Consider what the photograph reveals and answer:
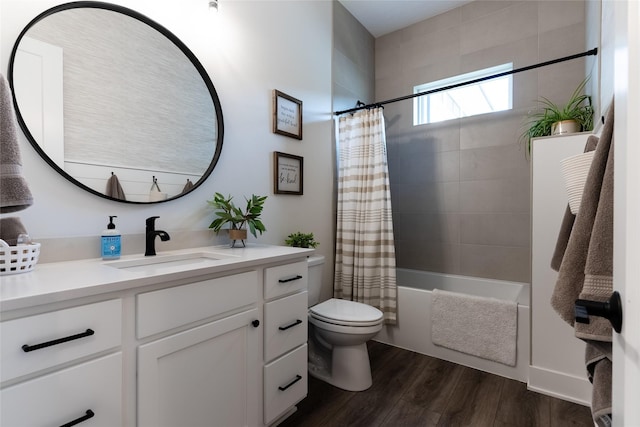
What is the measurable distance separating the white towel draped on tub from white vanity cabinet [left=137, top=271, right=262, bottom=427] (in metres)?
1.41

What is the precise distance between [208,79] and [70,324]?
138cm

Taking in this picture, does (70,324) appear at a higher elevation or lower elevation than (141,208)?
lower

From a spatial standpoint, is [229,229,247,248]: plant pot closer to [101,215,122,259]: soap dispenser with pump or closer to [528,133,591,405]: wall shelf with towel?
[101,215,122,259]: soap dispenser with pump

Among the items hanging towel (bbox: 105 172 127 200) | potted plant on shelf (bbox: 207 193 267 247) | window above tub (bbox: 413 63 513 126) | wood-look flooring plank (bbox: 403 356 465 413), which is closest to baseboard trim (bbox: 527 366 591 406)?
wood-look flooring plank (bbox: 403 356 465 413)

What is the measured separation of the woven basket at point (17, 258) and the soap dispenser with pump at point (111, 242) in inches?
9.9

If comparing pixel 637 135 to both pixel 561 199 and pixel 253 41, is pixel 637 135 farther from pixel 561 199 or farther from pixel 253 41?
pixel 253 41

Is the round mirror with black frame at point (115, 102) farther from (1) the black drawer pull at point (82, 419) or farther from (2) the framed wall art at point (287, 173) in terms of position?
(1) the black drawer pull at point (82, 419)

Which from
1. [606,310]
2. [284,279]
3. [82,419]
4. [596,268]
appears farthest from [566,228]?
[82,419]

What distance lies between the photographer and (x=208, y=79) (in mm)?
1688

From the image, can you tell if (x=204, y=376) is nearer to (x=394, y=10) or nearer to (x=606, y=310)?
(x=606, y=310)

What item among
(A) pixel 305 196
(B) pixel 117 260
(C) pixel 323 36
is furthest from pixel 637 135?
(C) pixel 323 36

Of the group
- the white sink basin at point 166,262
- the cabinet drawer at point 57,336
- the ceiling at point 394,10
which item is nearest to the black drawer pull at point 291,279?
the white sink basin at point 166,262

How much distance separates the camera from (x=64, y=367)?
2.62 ft

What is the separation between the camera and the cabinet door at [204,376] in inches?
38.5
